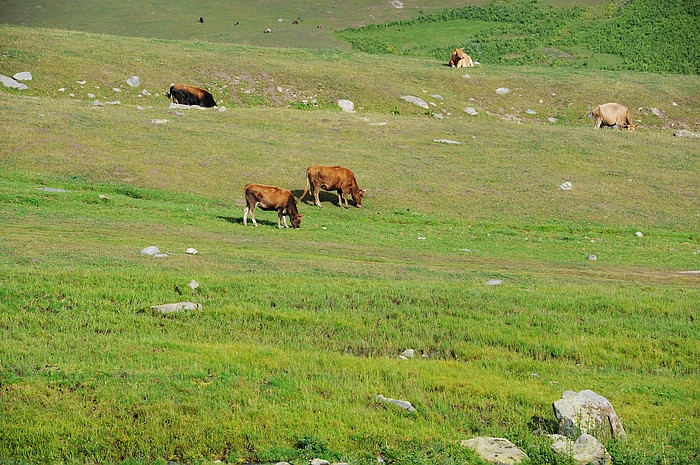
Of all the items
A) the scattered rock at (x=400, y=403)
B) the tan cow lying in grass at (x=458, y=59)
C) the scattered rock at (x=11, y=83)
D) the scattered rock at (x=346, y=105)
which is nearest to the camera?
the scattered rock at (x=400, y=403)

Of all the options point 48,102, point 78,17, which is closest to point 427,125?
point 48,102

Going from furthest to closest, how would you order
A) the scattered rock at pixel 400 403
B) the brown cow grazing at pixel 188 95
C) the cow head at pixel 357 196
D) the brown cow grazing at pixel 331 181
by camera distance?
the brown cow grazing at pixel 188 95, the cow head at pixel 357 196, the brown cow grazing at pixel 331 181, the scattered rock at pixel 400 403

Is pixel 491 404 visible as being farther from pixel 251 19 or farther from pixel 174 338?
pixel 251 19

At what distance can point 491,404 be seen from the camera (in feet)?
37.0

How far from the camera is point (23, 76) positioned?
49469 mm

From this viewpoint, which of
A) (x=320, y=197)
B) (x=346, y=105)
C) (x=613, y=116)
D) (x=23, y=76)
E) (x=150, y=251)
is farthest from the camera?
(x=346, y=105)

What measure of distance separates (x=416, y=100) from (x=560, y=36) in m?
36.4

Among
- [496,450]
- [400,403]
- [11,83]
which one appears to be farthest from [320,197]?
[496,450]

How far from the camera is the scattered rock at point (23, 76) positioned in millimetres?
49166

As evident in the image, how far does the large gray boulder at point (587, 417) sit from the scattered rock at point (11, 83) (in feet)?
153

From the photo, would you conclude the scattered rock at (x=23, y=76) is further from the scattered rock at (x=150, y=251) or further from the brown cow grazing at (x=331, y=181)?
the scattered rock at (x=150, y=251)

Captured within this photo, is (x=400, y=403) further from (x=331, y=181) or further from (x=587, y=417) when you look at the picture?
(x=331, y=181)

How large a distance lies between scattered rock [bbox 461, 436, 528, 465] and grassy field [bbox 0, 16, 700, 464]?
230 millimetres

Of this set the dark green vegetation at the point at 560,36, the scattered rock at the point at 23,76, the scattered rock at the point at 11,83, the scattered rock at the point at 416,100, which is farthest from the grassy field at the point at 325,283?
the dark green vegetation at the point at 560,36
